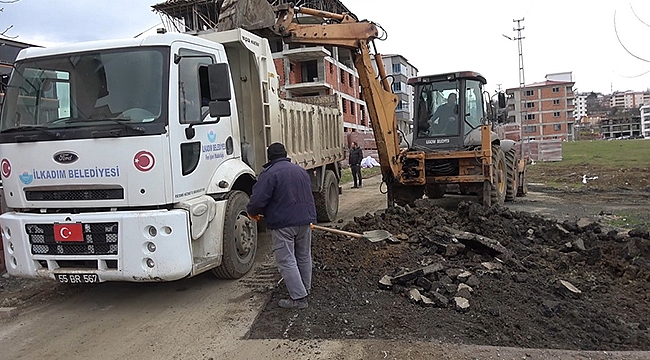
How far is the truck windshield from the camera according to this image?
5090 millimetres

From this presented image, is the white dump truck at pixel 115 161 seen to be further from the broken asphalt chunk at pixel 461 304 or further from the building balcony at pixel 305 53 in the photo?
the building balcony at pixel 305 53

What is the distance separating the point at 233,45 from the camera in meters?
6.99

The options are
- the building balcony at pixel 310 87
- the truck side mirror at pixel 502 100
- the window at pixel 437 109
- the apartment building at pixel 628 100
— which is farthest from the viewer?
the apartment building at pixel 628 100

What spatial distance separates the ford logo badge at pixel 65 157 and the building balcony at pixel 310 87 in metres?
35.5

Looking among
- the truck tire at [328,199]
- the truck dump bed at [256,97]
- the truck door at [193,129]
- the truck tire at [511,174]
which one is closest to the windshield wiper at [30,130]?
the truck door at [193,129]

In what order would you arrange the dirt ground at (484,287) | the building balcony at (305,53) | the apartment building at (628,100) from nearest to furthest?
1. the dirt ground at (484,287)
2. the building balcony at (305,53)
3. the apartment building at (628,100)

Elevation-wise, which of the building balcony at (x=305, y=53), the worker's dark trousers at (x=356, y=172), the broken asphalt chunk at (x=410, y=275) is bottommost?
the broken asphalt chunk at (x=410, y=275)

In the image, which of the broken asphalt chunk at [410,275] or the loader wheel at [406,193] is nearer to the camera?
the broken asphalt chunk at [410,275]

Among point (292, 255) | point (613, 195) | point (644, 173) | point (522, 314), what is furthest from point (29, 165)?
point (644, 173)

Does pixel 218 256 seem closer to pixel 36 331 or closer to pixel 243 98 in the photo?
pixel 36 331

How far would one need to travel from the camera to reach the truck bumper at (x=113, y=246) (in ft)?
16.5

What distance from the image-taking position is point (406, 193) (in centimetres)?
1129

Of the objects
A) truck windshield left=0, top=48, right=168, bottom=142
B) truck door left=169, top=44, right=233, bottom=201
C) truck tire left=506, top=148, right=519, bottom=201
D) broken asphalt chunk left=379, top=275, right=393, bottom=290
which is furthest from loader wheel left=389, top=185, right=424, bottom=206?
truck windshield left=0, top=48, right=168, bottom=142

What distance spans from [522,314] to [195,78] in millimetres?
4074
